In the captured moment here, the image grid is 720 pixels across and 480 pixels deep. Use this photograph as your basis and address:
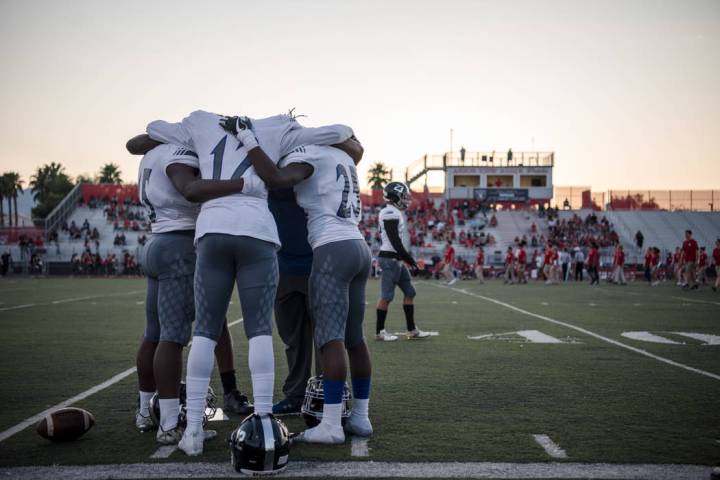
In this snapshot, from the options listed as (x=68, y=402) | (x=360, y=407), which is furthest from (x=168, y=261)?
(x=68, y=402)

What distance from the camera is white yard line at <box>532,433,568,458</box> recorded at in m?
4.16

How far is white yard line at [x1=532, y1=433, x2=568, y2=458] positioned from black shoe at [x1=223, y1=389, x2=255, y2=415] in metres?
2.09

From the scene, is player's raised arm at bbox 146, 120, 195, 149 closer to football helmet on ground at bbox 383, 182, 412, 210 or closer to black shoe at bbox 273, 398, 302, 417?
black shoe at bbox 273, 398, 302, 417

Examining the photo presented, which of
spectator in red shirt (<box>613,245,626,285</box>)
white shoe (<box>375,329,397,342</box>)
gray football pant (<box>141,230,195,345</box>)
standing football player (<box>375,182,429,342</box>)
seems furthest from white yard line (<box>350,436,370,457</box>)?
spectator in red shirt (<box>613,245,626,285</box>)

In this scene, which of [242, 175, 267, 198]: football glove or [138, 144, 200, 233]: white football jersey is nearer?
[242, 175, 267, 198]: football glove

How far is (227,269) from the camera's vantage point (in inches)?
167

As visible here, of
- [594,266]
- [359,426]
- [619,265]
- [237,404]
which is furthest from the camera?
[594,266]

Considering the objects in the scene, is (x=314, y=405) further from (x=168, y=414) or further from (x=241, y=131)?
(x=241, y=131)

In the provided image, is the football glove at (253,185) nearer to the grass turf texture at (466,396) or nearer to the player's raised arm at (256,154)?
the player's raised arm at (256,154)

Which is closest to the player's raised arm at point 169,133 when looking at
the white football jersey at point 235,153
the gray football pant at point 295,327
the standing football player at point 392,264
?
the white football jersey at point 235,153

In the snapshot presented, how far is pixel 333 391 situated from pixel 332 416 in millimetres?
154

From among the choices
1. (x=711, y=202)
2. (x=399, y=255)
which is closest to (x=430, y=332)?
(x=399, y=255)

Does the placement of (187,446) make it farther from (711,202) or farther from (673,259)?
(711,202)

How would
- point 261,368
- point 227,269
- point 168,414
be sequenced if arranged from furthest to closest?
point 168,414, point 227,269, point 261,368
